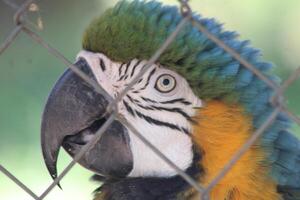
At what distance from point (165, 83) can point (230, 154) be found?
0.67 ft

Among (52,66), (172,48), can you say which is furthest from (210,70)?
(52,66)

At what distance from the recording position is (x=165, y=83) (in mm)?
1672

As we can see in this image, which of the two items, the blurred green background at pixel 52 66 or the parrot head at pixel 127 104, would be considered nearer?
the parrot head at pixel 127 104

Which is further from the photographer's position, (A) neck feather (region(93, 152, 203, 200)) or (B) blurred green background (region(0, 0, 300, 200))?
(B) blurred green background (region(0, 0, 300, 200))

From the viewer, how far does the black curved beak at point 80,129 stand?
1.59m

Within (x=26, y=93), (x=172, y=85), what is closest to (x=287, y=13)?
(x=26, y=93)

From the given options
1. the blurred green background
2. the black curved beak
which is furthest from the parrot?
the blurred green background

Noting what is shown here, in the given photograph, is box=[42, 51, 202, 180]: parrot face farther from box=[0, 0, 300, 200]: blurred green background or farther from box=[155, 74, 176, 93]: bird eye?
box=[0, 0, 300, 200]: blurred green background

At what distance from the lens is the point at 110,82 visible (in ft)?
5.49

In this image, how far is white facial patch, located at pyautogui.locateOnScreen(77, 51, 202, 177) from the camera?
5.45 feet

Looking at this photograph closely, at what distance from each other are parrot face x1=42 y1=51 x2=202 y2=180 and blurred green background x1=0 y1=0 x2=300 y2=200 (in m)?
1.59

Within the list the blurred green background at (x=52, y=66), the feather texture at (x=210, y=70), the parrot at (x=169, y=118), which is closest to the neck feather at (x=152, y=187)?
the parrot at (x=169, y=118)

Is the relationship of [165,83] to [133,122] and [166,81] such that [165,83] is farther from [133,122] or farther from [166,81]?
[133,122]

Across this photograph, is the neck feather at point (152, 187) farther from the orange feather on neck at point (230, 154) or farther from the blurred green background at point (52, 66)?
the blurred green background at point (52, 66)
